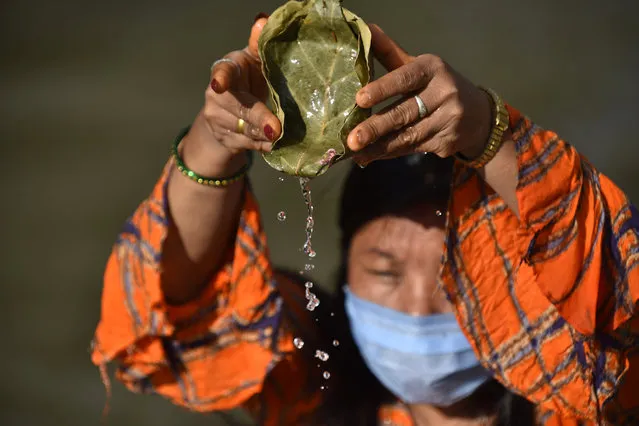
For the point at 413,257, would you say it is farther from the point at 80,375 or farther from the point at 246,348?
the point at 80,375

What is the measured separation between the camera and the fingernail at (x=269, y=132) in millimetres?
1201

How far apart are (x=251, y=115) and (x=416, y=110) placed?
0.81 ft

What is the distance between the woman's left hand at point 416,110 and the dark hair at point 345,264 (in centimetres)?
35

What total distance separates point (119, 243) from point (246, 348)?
1.10ft

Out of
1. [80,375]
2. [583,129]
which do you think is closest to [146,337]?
[80,375]

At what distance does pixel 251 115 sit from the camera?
4.11ft

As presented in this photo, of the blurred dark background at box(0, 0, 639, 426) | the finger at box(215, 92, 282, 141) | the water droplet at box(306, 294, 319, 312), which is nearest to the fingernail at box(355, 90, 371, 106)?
the finger at box(215, 92, 282, 141)

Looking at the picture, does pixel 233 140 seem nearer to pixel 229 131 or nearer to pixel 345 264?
pixel 229 131

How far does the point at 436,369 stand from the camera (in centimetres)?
169

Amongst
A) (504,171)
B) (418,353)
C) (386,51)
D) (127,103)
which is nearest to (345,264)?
(418,353)

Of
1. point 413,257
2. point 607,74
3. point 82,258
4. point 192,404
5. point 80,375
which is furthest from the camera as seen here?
point 607,74

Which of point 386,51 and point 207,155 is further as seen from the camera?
point 207,155

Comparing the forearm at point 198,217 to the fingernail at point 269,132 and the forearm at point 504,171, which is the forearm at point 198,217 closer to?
the fingernail at point 269,132

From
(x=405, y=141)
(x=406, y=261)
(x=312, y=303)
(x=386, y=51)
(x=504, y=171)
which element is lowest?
(x=312, y=303)
